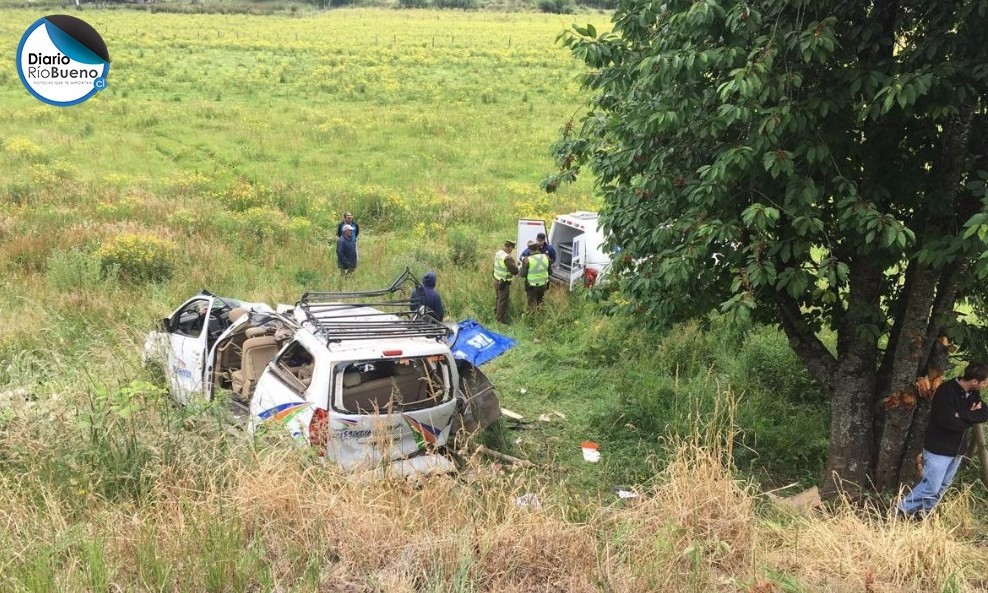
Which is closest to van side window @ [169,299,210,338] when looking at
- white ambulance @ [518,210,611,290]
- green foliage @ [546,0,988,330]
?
green foliage @ [546,0,988,330]

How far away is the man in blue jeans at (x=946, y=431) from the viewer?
20.6 ft

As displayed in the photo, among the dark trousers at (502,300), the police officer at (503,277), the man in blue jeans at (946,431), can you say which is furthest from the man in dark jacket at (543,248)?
the man in blue jeans at (946,431)

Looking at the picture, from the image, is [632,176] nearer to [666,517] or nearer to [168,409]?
[666,517]

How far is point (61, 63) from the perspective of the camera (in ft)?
77.5

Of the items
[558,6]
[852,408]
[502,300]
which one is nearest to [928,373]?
[852,408]

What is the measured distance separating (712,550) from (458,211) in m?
15.3

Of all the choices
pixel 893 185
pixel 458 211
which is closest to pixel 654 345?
pixel 893 185

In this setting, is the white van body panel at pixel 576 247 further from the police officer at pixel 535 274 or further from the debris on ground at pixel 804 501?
the debris on ground at pixel 804 501

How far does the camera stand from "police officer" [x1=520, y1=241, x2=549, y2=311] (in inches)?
494

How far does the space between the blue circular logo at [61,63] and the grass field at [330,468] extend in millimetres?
792

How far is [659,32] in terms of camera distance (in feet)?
20.8

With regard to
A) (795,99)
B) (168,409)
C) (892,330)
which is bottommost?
(168,409)

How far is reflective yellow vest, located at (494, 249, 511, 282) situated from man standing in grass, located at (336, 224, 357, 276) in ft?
10.4

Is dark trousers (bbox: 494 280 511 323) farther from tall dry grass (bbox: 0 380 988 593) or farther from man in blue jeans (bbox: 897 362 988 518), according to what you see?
tall dry grass (bbox: 0 380 988 593)
